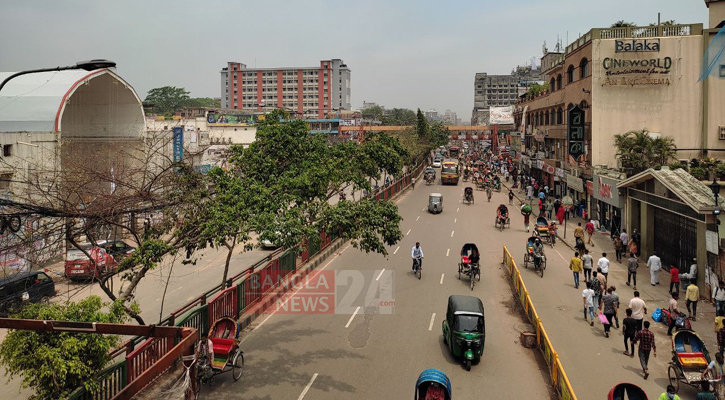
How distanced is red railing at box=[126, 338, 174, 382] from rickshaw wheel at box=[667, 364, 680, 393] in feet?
36.5

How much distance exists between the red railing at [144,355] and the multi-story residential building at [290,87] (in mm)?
125634

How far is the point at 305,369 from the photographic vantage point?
1354cm

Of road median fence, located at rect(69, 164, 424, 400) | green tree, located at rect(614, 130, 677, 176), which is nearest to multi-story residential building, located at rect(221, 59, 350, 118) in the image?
green tree, located at rect(614, 130, 677, 176)

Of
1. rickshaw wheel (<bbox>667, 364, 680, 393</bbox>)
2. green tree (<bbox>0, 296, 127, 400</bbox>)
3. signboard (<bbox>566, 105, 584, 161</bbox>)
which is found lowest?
rickshaw wheel (<bbox>667, 364, 680, 393</bbox>)

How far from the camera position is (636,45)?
→ 3356cm

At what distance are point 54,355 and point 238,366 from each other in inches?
185

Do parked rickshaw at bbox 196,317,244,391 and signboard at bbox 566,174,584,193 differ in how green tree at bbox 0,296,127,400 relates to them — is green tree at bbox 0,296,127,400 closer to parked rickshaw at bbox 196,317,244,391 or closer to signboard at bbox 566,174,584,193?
parked rickshaw at bbox 196,317,244,391

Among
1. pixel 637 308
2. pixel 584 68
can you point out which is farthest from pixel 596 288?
pixel 584 68

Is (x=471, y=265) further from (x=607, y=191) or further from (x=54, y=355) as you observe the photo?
(x=54, y=355)

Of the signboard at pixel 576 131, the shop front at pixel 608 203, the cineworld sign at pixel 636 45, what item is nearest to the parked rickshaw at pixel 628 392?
the shop front at pixel 608 203

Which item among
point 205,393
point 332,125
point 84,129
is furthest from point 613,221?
point 332,125

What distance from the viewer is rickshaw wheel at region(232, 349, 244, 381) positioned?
1278 cm

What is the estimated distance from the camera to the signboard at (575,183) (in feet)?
122

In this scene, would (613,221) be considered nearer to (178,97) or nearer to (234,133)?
(234,133)
